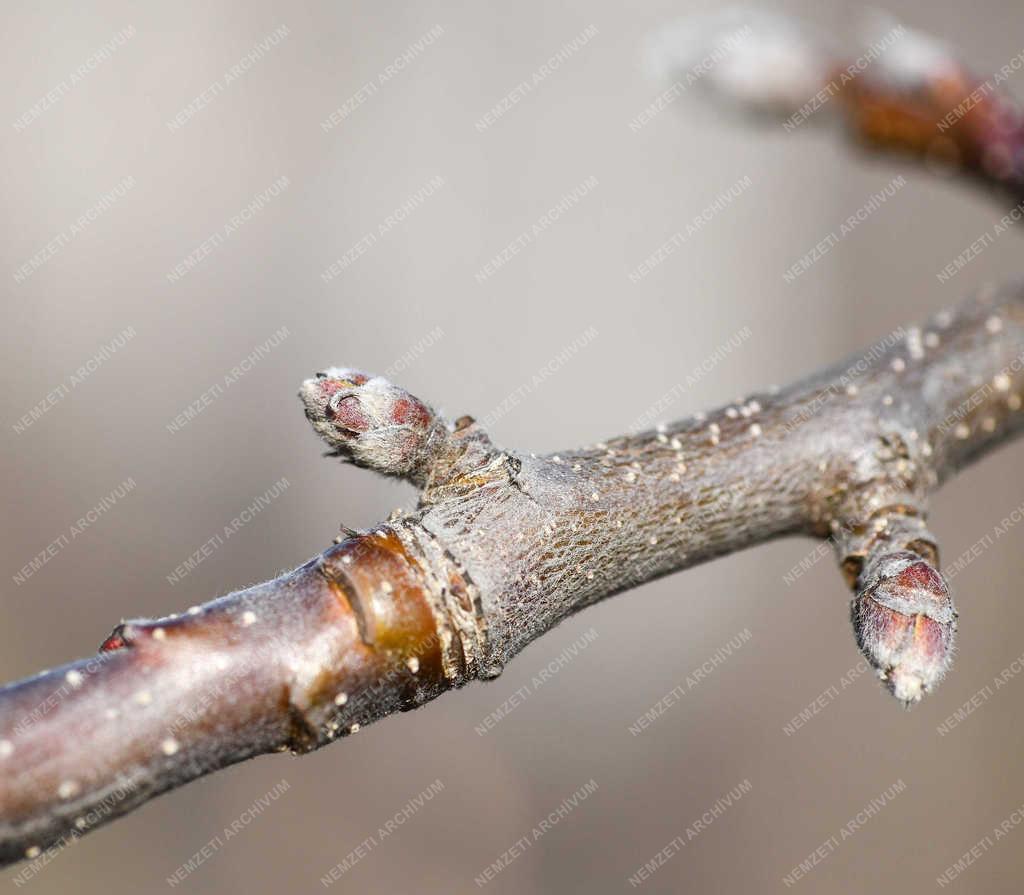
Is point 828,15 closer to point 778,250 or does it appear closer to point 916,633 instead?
point 778,250

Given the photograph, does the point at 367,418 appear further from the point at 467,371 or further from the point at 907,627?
the point at 467,371

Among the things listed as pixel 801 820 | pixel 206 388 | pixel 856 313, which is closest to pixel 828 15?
pixel 856 313

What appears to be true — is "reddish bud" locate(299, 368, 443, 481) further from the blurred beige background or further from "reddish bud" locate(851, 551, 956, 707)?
the blurred beige background

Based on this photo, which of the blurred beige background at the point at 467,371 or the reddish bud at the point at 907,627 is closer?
the reddish bud at the point at 907,627

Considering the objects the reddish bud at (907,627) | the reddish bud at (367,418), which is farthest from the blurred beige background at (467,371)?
the reddish bud at (907,627)

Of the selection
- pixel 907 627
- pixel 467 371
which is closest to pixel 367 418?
pixel 907 627

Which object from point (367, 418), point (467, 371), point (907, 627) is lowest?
point (907, 627)

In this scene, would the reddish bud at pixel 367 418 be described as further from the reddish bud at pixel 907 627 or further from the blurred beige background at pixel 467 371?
the blurred beige background at pixel 467 371
